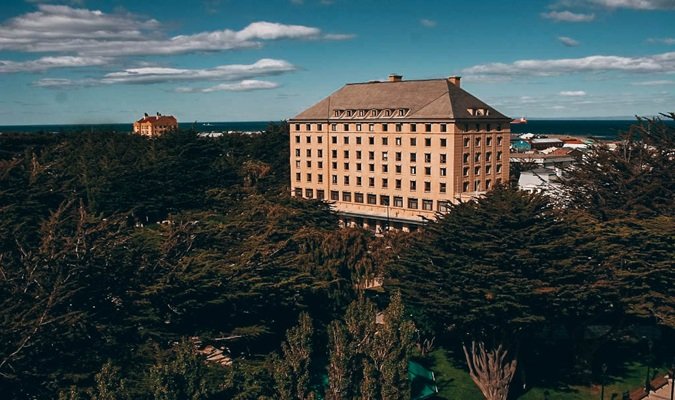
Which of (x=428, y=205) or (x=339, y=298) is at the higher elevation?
(x=428, y=205)

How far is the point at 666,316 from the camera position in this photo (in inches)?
1460

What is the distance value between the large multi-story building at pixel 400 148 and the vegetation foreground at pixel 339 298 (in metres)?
26.2

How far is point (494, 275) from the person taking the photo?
34.6 metres

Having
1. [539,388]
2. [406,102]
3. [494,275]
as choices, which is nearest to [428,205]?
[406,102]

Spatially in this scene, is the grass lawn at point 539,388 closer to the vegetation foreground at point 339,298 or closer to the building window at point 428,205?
the vegetation foreground at point 339,298

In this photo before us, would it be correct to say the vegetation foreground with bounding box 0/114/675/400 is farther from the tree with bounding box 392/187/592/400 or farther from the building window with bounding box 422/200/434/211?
the building window with bounding box 422/200/434/211

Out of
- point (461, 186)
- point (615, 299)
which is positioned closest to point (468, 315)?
point (615, 299)

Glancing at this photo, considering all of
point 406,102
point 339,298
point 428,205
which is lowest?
point 339,298

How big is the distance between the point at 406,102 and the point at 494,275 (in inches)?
2173

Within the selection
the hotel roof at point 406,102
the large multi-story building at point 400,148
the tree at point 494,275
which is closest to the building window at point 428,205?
the large multi-story building at point 400,148

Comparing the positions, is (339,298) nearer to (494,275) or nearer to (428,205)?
(494,275)

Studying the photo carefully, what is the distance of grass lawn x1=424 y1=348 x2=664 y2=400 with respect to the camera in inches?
1512

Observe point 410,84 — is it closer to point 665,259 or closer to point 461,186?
point 461,186

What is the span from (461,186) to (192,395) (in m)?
63.7
